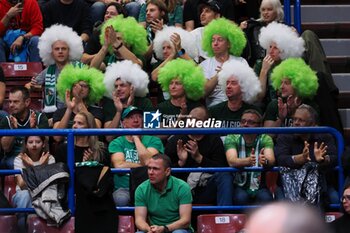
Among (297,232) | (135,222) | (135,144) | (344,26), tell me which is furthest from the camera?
(344,26)

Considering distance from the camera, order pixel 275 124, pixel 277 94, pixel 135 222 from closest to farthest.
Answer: pixel 135 222
pixel 275 124
pixel 277 94

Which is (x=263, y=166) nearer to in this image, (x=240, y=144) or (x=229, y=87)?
(x=240, y=144)

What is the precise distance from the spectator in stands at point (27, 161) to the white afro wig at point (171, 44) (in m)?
2.09

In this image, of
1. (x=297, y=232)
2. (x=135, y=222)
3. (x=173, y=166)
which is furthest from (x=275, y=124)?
(x=297, y=232)

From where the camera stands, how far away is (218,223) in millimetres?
8398

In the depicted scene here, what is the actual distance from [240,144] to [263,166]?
37cm

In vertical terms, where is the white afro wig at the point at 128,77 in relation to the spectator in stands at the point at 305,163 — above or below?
above

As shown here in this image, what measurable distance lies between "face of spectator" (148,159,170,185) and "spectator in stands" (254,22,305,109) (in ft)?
7.55

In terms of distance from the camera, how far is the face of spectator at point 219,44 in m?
10.2

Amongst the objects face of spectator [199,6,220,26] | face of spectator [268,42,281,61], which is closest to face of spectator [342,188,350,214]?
→ face of spectator [268,42,281,61]

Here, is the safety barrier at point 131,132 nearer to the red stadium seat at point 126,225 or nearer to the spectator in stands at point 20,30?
the red stadium seat at point 126,225

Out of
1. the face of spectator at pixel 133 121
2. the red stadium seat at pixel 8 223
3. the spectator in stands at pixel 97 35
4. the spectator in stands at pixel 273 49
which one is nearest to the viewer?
the red stadium seat at pixel 8 223

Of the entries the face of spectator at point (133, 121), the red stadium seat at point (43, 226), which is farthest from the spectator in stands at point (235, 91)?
the red stadium seat at point (43, 226)

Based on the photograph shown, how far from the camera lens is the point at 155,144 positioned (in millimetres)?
8781
